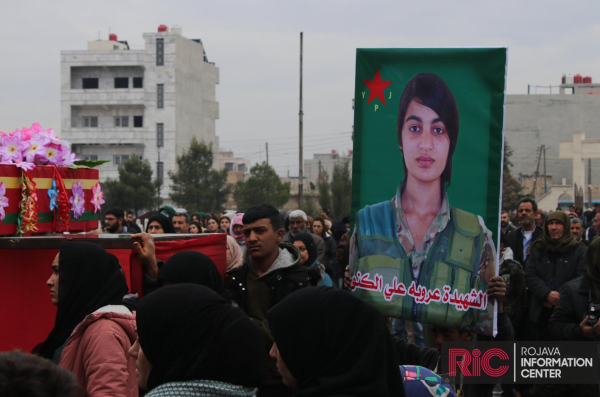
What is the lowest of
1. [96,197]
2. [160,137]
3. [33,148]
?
[96,197]

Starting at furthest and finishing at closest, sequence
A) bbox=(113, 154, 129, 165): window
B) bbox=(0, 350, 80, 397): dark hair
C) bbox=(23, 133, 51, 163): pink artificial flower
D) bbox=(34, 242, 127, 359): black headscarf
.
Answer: bbox=(113, 154, 129, 165): window < bbox=(23, 133, 51, 163): pink artificial flower < bbox=(34, 242, 127, 359): black headscarf < bbox=(0, 350, 80, 397): dark hair

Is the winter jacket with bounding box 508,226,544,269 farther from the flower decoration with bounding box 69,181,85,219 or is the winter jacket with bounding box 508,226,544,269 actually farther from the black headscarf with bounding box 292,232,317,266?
the flower decoration with bounding box 69,181,85,219

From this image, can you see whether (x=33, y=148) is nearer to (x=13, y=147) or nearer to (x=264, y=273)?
(x=13, y=147)

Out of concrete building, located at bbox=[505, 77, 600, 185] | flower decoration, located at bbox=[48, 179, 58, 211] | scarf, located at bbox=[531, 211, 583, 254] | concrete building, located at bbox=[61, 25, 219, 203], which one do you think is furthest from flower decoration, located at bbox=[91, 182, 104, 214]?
concrete building, located at bbox=[505, 77, 600, 185]

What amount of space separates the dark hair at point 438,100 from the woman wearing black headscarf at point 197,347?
7.94 ft

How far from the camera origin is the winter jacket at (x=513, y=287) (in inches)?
254

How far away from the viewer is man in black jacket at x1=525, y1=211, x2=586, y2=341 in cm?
696

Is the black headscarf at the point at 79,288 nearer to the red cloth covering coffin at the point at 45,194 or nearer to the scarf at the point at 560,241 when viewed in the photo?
the red cloth covering coffin at the point at 45,194

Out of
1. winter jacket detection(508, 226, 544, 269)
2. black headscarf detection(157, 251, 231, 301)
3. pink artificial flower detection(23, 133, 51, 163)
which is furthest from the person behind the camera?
winter jacket detection(508, 226, 544, 269)

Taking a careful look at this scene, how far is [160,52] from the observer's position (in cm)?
6238

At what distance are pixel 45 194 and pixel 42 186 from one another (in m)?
0.06

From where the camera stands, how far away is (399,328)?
7730 mm

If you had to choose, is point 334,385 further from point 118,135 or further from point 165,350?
point 118,135

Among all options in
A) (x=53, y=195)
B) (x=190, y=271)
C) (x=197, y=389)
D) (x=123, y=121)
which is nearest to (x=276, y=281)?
(x=190, y=271)
